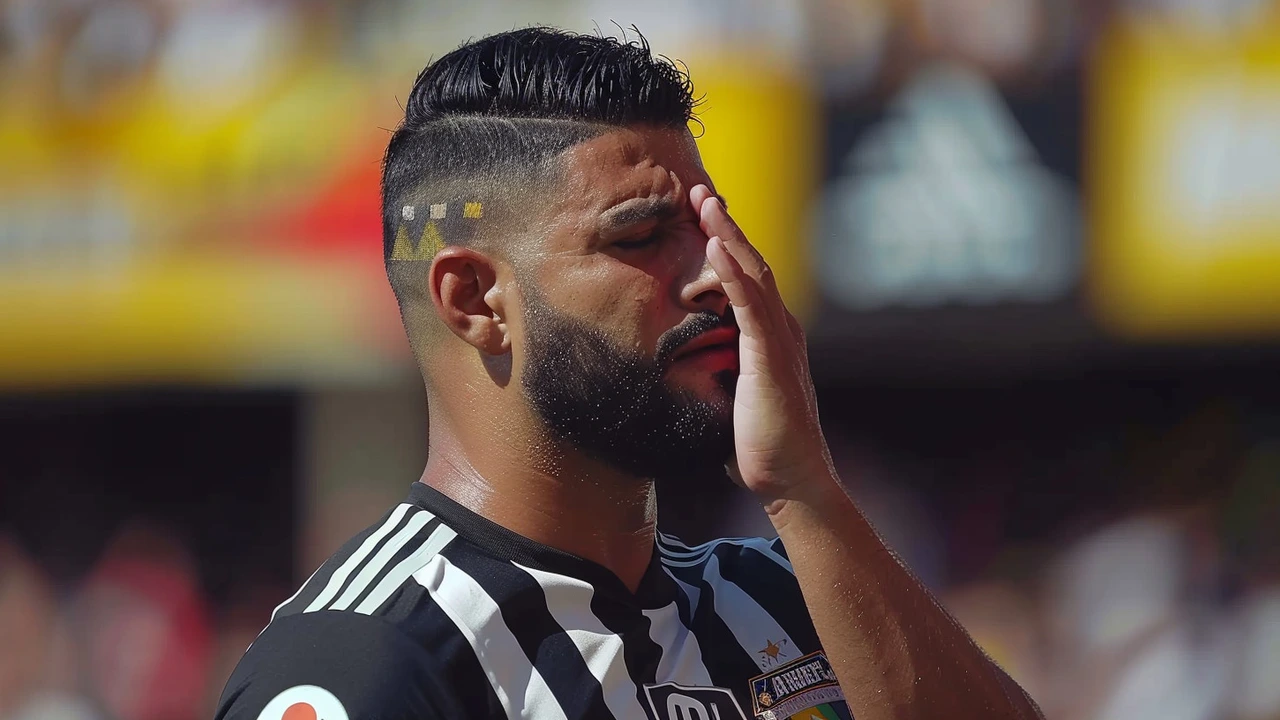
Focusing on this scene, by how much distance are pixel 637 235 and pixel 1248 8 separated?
13.7 feet

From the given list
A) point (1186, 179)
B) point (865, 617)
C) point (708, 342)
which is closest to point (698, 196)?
point (708, 342)

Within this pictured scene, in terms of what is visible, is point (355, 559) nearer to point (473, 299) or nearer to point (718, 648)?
point (473, 299)

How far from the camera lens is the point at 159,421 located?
330 inches

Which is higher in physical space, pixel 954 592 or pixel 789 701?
pixel 789 701

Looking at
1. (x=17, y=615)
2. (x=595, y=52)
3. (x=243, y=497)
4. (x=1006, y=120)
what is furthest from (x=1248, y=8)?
(x=17, y=615)

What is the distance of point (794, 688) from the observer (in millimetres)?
2125

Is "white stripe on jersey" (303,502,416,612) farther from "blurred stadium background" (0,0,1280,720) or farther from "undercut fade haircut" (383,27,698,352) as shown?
"blurred stadium background" (0,0,1280,720)

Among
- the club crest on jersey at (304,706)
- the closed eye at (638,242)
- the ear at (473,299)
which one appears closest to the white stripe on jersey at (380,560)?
the club crest on jersey at (304,706)

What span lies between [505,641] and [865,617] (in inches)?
18.8

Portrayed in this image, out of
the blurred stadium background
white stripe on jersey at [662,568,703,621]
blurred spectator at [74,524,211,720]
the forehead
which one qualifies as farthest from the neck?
blurred spectator at [74,524,211,720]

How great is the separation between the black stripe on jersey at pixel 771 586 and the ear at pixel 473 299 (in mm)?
584

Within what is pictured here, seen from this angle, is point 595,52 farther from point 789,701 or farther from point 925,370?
point 925,370

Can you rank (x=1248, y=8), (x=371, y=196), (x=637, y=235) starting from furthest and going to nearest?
1. (x=371, y=196)
2. (x=1248, y=8)
3. (x=637, y=235)

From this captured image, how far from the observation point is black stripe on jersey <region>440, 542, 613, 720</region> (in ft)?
6.11
